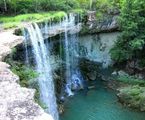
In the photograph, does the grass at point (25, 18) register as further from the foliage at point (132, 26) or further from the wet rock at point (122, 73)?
the wet rock at point (122, 73)

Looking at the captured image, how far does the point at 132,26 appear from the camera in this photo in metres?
20.9

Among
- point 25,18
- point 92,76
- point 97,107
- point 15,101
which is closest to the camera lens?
point 15,101

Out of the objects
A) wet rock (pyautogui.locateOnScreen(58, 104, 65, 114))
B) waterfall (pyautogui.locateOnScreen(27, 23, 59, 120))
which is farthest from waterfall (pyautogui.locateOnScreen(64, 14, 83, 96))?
waterfall (pyautogui.locateOnScreen(27, 23, 59, 120))

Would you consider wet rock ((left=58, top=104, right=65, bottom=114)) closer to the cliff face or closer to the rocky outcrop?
the cliff face

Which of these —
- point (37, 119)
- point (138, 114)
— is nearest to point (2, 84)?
point (37, 119)

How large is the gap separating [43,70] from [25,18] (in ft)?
9.56

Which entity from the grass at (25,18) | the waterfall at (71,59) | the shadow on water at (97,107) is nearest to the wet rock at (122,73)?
the shadow on water at (97,107)

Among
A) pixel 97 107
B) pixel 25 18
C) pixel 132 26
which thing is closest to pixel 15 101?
pixel 25 18

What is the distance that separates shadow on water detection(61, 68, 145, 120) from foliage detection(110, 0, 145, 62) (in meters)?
2.92

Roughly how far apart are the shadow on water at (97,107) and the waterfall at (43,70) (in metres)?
0.95

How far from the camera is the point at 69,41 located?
73.2 ft

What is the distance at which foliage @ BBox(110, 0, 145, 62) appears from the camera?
21.0 metres

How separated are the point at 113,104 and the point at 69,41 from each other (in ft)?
17.6

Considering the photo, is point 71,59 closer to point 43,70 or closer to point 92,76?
point 92,76
